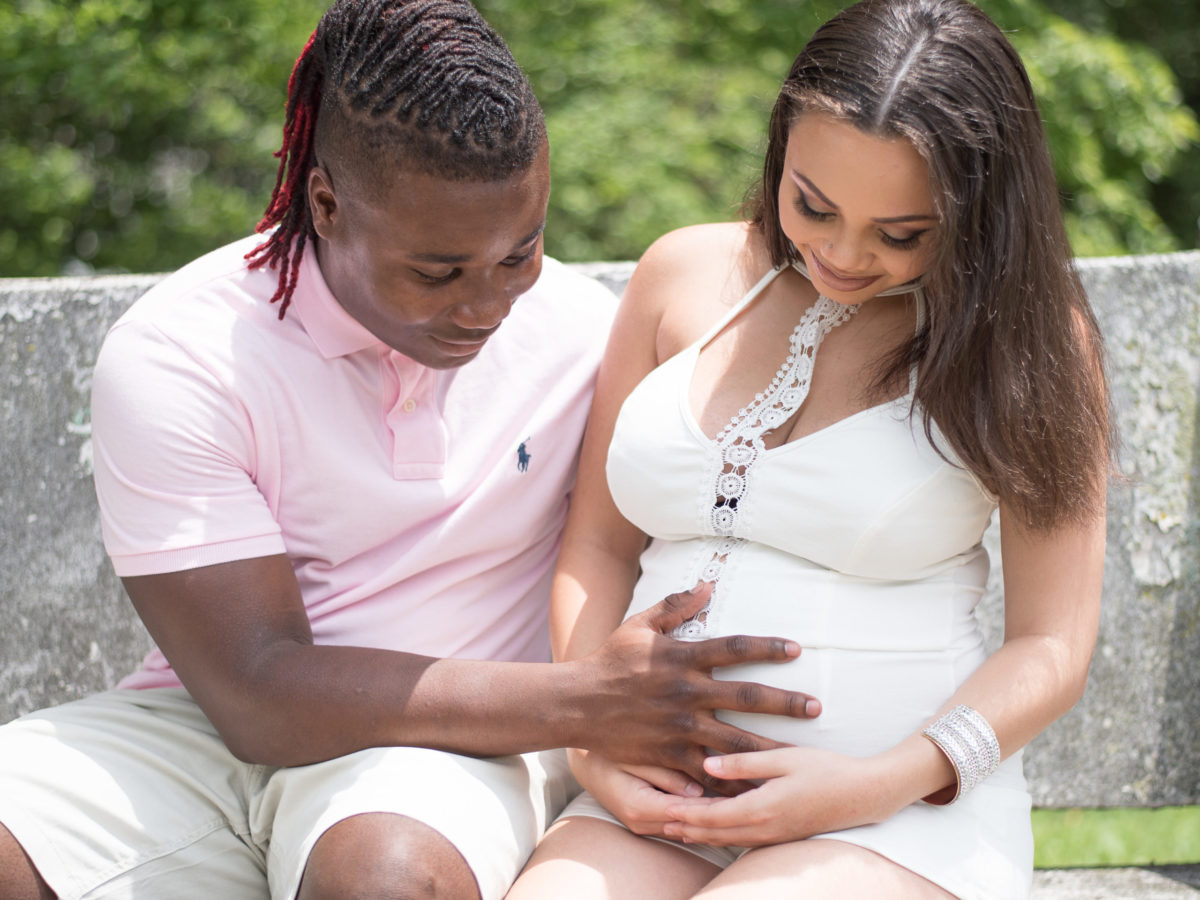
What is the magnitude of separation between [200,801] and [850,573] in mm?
1227

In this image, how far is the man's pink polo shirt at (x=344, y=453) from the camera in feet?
6.98

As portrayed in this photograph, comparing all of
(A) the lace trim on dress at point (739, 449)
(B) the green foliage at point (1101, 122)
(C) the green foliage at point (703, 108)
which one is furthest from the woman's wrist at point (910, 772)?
(B) the green foliage at point (1101, 122)

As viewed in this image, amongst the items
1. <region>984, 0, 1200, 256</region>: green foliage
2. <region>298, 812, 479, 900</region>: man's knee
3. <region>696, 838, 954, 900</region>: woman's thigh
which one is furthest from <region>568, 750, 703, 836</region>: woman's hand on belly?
<region>984, 0, 1200, 256</region>: green foliage

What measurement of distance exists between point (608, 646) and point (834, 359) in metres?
0.68

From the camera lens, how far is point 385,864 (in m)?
1.86

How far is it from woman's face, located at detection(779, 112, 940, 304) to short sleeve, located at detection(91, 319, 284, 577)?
1.03 metres

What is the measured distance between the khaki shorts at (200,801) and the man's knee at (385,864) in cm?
2

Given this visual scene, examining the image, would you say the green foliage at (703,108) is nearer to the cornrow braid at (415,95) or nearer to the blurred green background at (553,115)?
the blurred green background at (553,115)

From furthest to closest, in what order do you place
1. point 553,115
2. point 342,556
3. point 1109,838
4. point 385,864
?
1. point 553,115
2. point 1109,838
3. point 342,556
4. point 385,864

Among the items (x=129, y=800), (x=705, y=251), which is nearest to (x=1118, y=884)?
(x=705, y=251)

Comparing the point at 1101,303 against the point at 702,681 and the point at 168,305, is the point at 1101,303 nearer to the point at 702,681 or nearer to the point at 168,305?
the point at 702,681

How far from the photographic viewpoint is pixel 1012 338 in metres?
2.10

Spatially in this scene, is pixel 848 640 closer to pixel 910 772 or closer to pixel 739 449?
pixel 910 772

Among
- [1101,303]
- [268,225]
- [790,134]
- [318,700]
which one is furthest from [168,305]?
[1101,303]
